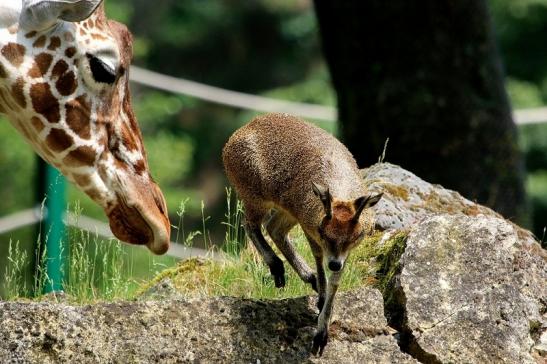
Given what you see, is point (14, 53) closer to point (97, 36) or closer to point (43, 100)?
point (43, 100)

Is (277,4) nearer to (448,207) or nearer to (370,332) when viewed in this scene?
(448,207)

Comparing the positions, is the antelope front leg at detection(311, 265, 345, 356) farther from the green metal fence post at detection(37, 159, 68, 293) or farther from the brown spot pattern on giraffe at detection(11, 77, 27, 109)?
the green metal fence post at detection(37, 159, 68, 293)

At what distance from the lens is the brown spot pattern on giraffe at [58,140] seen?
14.7 ft

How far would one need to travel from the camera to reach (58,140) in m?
4.48

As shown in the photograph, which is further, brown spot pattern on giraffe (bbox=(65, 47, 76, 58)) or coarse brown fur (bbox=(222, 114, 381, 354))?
coarse brown fur (bbox=(222, 114, 381, 354))

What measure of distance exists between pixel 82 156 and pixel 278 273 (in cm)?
163

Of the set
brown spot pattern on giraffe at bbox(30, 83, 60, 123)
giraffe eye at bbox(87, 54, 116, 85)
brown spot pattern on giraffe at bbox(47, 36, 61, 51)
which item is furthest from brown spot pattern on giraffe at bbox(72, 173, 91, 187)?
brown spot pattern on giraffe at bbox(47, 36, 61, 51)

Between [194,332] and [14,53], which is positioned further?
[194,332]

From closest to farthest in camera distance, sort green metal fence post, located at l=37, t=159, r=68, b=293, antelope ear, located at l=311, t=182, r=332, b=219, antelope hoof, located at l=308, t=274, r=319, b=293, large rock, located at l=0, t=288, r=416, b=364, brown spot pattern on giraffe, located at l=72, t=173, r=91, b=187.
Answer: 1. brown spot pattern on giraffe, located at l=72, t=173, r=91, b=187
2. large rock, located at l=0, t=288, r=416, b=364
3. antelope ear, located at l=311, t=182, r=332, b=219
4. antelope hoof, located at l=308, t=274, r=319, b=293
5. green metal fence post, located at l=37, t=159, r=68, b=293

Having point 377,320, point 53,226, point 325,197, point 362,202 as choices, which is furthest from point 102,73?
point 53,226

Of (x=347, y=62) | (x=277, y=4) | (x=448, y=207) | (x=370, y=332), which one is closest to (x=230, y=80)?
(x=277, y=4)

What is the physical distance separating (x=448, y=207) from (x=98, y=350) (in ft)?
7.96

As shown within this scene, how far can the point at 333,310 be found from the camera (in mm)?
5324

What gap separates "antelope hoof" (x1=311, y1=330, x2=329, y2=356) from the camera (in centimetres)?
514
